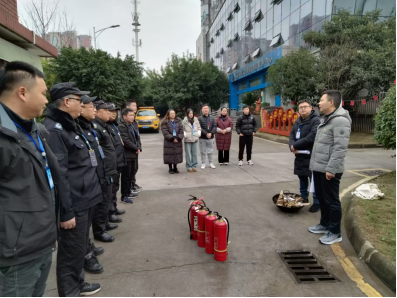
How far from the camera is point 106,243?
3688 millimetres

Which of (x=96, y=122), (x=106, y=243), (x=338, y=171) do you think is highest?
(x=96, y=122)

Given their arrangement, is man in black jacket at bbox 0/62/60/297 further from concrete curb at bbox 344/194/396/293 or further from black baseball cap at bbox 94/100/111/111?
concrete curb at bbox 344/194/396/293

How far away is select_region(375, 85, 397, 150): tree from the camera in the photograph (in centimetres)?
581

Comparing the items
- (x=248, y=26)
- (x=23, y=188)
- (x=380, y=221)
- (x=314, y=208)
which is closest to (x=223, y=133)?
(x=314, y=208)

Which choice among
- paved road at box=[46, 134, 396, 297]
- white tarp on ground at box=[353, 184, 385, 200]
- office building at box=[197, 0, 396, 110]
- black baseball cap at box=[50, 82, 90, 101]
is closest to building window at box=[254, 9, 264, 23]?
office building at box=[197, 0, 396, 110]

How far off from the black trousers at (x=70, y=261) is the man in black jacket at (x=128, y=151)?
2805 millimetres

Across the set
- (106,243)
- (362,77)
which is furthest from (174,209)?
(362,77)

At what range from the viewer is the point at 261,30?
88.7 ft

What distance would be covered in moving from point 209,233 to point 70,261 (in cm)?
152

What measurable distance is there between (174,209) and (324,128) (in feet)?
9.16

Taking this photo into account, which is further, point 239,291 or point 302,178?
point 302,178

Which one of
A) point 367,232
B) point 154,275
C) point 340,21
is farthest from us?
point 340,21

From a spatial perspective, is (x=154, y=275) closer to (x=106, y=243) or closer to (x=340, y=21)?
(x=106, y=243)

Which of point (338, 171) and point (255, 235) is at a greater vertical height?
point (338, 171)
